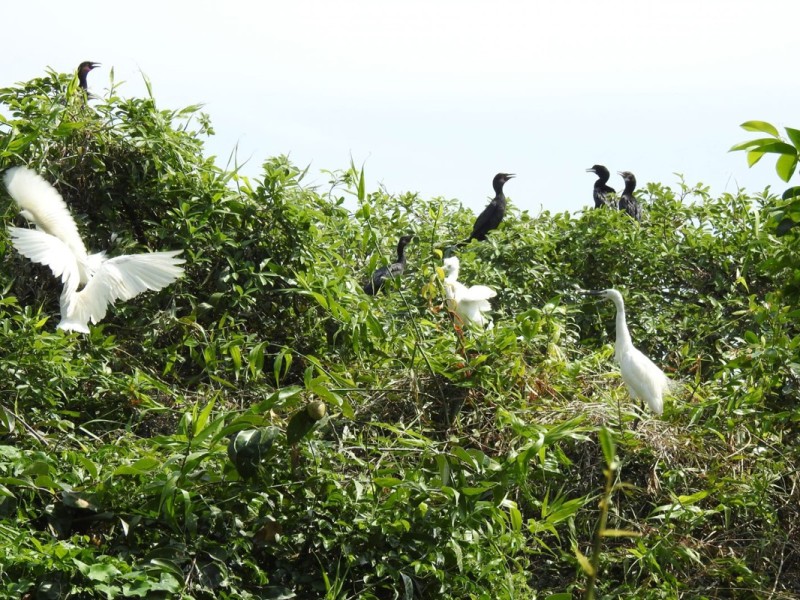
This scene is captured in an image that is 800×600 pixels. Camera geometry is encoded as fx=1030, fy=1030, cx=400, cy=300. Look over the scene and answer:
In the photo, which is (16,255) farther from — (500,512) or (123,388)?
(500,512)

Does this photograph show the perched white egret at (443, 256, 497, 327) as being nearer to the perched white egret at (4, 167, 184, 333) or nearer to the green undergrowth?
the green undergrowth

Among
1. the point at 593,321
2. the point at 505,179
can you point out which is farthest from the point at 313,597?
the point at 505,179

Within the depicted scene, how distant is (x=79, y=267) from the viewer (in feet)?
16.2

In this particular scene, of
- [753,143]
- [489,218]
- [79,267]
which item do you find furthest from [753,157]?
[489,218]

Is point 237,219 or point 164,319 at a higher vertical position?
point 237,219

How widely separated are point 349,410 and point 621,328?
276 centimetres

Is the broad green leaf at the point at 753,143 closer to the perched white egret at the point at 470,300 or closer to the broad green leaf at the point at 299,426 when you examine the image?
the broad green leaf at the point at 299,426

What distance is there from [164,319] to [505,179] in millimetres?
5755

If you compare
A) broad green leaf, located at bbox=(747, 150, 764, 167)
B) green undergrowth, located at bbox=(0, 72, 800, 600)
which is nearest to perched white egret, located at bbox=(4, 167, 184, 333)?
green undergrowth, located at bbox=(0, 72, 800, 600)

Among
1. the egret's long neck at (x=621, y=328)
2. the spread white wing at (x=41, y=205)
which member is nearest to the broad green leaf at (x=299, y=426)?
the spread white wing at (x=41, y=205)

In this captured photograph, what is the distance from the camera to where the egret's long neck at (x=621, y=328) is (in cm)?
599

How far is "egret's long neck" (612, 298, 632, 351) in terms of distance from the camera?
5988mm

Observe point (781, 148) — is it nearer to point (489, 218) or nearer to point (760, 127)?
point (760, 127)

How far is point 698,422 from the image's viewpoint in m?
4.98
